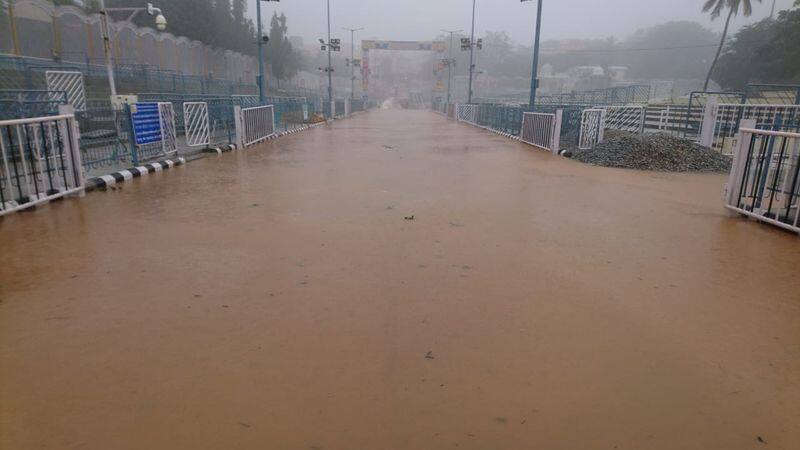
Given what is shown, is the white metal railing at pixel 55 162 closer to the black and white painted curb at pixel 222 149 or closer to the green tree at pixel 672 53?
the black and white painted curb at pixel 222 149

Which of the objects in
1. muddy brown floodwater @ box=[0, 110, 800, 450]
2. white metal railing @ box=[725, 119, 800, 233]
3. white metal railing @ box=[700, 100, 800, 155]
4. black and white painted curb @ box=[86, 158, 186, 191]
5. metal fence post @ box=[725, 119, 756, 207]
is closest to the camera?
muddy brown floodwater @ box=[0, 110, 800, 450]

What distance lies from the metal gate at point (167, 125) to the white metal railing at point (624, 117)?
17617 mm

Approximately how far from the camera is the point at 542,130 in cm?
1570

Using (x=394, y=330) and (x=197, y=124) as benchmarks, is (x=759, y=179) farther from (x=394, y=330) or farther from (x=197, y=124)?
(x=197, y=124)

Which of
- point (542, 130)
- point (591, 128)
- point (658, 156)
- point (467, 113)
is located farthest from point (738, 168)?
point (467, 113)

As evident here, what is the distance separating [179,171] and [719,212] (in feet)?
32.0

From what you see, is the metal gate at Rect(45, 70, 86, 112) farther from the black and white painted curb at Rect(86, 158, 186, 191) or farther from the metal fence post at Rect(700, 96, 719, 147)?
the metal fence post at Rect(700, 96, 719, 147)

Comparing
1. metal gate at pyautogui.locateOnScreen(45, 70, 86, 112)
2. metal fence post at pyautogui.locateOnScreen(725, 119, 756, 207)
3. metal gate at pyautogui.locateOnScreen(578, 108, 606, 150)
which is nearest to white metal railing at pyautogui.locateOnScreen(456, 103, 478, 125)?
metal gate at pyautogui.locateOnScreen(578, 108, 606, 150)

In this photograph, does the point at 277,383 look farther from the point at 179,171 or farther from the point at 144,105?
the point at 144,105

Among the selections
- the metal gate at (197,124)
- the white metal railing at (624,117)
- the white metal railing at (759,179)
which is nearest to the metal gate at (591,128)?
the white metal railing at (759,179)

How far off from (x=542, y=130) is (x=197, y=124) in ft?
33.9

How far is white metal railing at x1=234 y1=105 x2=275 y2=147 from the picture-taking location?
14836 mm

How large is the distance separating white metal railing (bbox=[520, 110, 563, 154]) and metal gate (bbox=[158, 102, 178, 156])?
10239 millimetres

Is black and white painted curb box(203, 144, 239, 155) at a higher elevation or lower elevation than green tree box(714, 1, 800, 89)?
lower
